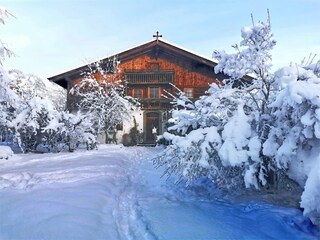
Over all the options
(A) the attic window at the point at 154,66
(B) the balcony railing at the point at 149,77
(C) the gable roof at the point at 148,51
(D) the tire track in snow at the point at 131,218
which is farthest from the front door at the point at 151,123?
(D) the tire track in snow at the point at 131,218

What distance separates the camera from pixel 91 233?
18.3 ft

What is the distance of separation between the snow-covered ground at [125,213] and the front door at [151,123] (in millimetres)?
17754

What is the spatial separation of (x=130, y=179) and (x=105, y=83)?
59.3ft

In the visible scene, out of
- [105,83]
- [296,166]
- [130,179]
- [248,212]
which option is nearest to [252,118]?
[296,166]

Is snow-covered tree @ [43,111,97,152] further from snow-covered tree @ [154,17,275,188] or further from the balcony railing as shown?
snow-covered tree @ [154,17,275,188]

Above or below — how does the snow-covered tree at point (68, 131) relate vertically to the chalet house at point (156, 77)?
below

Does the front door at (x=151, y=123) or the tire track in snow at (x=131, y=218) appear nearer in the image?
the tire track in snow at (x=131, y=218)

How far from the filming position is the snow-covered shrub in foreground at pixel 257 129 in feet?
22.0

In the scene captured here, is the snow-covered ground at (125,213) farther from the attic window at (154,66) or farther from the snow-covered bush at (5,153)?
the attic window at (154,66)

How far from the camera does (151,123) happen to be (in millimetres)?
28547

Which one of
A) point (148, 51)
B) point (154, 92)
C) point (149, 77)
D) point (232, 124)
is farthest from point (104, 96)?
point (232, 124)

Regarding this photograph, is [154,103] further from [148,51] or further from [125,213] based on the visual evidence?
[125,213]

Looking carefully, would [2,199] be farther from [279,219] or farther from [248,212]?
[279,219]

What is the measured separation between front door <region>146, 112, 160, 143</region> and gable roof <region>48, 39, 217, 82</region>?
16.3 ft
